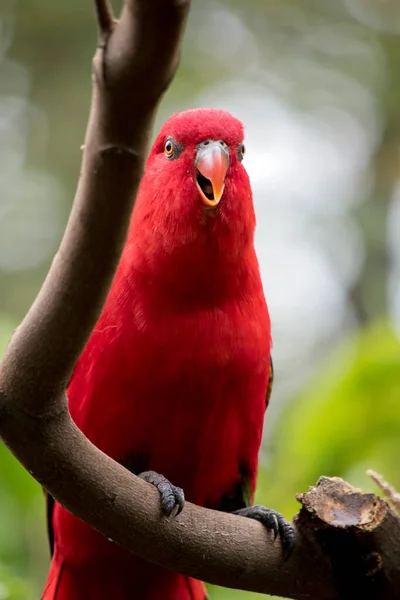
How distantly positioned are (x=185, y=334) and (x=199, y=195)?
430 millimetres

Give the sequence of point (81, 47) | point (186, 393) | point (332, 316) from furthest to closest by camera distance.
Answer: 1. point (81, 47)
2. point (332, 316)
3. point (186, 393)

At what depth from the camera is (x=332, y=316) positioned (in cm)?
686

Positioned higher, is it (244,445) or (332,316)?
(332,316)

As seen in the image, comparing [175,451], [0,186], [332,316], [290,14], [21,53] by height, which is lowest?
[175,451]

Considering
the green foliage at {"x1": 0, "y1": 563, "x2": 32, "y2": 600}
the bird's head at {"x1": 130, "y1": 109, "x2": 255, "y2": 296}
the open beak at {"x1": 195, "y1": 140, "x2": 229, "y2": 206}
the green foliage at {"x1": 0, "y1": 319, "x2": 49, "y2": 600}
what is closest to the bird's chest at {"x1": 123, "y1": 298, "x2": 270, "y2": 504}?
the bird's head at {"x1": 130, "y1": 109, "x2": 255, "y2": 296}

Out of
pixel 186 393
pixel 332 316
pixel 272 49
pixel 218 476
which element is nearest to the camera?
pixel 186 393

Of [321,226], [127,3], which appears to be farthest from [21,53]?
[127,3]

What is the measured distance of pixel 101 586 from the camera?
3.03 meters

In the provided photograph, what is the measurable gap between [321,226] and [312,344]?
0.99 meters

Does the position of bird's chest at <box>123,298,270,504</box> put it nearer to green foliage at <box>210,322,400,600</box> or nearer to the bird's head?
the bird's head

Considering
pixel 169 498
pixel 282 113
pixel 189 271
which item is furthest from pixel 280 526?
pixel 282 113

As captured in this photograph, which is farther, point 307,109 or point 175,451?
point 307,109

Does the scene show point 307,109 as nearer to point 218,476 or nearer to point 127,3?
point 218,476

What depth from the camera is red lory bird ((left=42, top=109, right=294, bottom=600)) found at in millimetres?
2631
